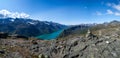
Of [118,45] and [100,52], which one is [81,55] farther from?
[118,45]

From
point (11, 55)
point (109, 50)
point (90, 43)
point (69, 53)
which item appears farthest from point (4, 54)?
point (109, 50)

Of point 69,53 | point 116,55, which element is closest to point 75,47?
point 69,53

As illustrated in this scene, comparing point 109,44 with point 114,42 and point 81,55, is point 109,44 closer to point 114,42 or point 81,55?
point 114,42

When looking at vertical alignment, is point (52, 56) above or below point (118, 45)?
below

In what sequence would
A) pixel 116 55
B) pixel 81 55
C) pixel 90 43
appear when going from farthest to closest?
1. pixel 90 43
2. pixel 81 55
3. pixel 116 55

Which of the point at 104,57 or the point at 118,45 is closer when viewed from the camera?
the point at 104,57

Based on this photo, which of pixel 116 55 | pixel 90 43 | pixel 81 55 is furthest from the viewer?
pixel 90 43

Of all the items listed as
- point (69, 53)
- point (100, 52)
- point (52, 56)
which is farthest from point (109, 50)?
point (52, 56)

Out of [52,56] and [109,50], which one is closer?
[109,50]
